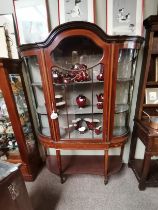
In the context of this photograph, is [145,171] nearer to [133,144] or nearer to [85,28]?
[133,144]

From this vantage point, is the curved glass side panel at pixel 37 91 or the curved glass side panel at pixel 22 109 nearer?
the curved glass side panel at pixel 37 91

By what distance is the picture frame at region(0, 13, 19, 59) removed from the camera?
1.65 metres

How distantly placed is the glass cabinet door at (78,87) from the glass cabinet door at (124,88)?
19 cm

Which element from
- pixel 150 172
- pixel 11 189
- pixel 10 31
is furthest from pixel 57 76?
pixel 150 172

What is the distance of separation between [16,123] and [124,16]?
1.54 metres

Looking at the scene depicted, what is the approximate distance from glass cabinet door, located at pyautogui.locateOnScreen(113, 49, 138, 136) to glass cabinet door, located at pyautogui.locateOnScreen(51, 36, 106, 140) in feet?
0.62

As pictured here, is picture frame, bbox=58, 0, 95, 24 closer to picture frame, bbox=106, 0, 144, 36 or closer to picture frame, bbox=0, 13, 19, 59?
picture frame, bbox=106, 0, 144, 36

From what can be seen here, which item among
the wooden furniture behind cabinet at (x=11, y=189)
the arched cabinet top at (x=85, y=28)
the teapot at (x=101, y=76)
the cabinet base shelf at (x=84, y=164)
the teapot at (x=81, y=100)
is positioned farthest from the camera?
the cabinet base shelf at (x=84, y=164)

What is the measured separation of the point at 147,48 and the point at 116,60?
1.33 ft

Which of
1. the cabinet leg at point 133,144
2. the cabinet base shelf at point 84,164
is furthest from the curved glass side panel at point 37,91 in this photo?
the cabinet leg at point 133,144

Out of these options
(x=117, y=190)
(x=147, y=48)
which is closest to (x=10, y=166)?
(x=117, y=190)

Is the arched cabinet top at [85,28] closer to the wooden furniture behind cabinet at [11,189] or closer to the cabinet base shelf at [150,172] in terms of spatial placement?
the wooden furniture behind cabinet at [11,189]

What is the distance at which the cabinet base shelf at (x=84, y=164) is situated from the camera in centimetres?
180

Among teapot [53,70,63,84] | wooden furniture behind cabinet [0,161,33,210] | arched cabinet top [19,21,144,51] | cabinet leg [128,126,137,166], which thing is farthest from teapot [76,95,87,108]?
wooden furniture behind cabinet [0,161,33,210]
